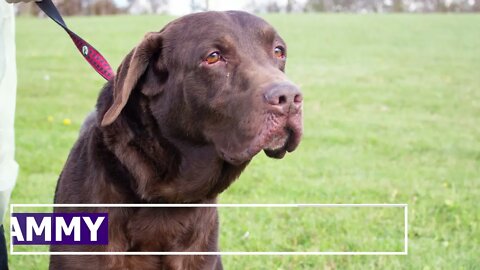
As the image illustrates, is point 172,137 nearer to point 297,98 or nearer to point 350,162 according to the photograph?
point 297,98

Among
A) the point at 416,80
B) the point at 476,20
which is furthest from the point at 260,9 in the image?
the point at 416,80

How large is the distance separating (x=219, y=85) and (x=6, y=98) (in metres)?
1.35

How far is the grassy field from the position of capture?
16.4 feet

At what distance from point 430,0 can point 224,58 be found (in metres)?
54.4

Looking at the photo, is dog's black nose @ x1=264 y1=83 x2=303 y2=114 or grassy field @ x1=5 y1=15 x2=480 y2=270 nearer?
dog's black nose @ x1=264 y1=83 x2=303 y2=114

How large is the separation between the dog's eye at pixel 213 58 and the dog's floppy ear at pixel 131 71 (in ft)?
1.02

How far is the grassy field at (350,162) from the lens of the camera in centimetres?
499

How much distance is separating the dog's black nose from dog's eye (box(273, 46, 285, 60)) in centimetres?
52

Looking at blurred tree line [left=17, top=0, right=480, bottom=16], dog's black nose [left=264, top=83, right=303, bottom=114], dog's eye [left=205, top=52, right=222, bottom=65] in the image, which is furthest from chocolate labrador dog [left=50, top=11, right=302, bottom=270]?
blurred tree line [left=17, top=0, right=480, bottom=16]

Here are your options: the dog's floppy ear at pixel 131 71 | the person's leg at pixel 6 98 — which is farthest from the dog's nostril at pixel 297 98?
the person's leg at pixel 6 98

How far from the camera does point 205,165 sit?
315 cm

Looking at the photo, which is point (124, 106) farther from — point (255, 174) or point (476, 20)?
point (476, 20)

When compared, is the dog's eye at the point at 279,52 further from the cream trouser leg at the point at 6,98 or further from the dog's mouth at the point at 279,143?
the cream trouser leg at the point at 6,98

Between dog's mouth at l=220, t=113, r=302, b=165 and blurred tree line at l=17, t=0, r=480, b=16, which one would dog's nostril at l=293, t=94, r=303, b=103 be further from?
blurred tree line at l=17, t=0, r=480, b=16
